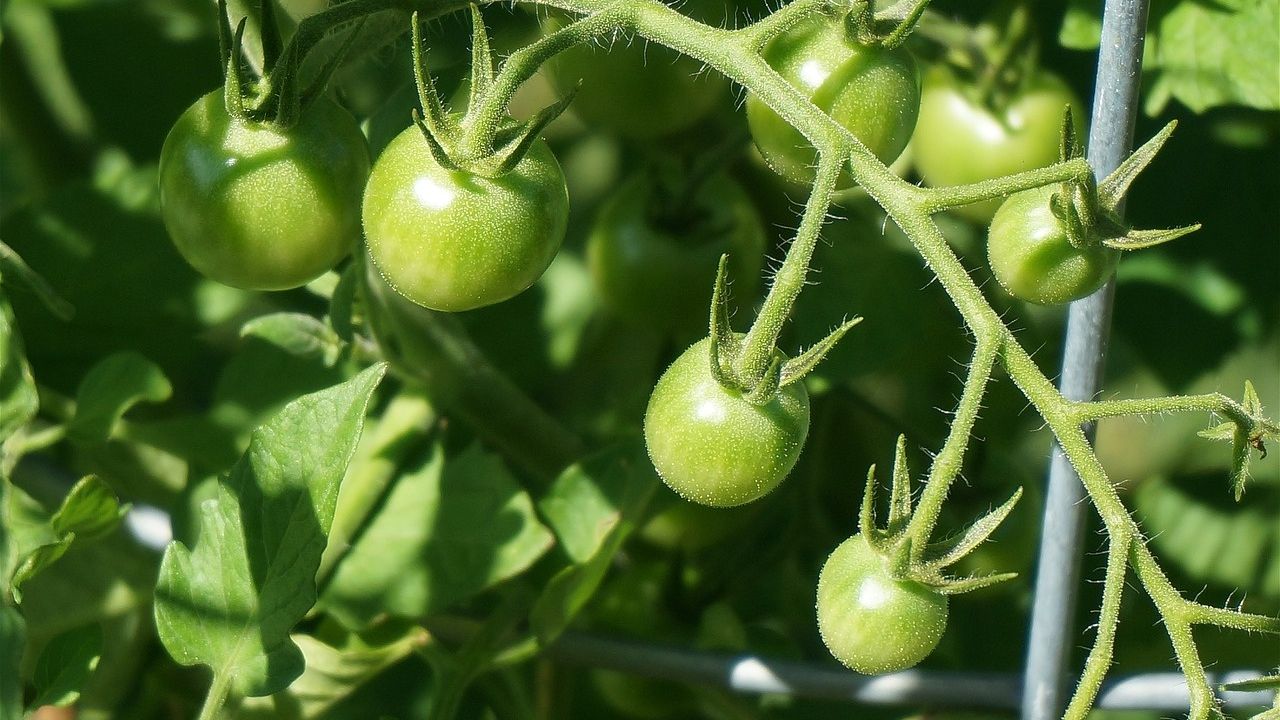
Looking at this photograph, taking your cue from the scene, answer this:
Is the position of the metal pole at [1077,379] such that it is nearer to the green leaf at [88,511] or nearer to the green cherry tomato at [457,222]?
the green cherry tomato at [457,222]

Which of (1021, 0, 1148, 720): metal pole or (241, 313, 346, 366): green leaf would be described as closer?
(1021, 0, 1148, 720): metal pole

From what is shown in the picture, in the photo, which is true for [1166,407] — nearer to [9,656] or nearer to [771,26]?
[771,26]

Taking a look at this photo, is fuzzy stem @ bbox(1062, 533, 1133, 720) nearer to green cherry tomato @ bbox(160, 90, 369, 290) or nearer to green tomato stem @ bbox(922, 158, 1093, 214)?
green tomato stem @ bbox(922, 158, 1093, 214)

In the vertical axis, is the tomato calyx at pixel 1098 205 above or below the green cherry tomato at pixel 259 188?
above

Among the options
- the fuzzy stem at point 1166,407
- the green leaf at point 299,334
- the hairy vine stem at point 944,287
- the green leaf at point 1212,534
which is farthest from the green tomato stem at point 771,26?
the green leaf at point 1212,534

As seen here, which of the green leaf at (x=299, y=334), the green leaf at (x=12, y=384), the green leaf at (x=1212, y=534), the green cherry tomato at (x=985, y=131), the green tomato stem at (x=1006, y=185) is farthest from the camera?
the green leaf at (x=1212, y=534)

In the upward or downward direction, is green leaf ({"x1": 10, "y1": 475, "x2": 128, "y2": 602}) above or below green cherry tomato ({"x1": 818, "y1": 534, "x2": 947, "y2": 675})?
below

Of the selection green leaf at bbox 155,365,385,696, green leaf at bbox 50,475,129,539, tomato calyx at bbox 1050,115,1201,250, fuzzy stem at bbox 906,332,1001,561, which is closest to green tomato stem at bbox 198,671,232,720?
green leaf at bbox 155,365,385,696
